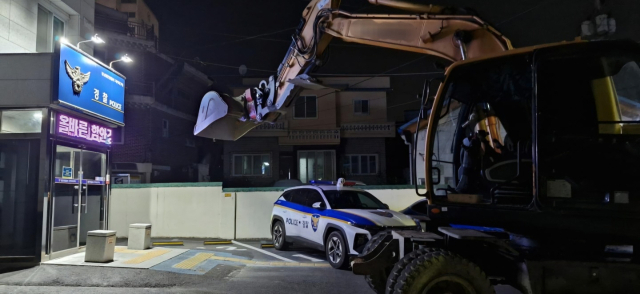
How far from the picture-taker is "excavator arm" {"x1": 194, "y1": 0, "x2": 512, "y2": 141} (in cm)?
557

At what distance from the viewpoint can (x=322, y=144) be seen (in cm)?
2497

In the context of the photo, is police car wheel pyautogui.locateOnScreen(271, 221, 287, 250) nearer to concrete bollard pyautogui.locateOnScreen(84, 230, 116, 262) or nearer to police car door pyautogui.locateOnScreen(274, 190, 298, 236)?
police car door pyautogui.locateOnScreen(274, 190, 298, 236)

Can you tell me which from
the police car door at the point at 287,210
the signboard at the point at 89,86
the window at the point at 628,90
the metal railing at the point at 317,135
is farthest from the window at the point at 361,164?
the window at the point at 628,90

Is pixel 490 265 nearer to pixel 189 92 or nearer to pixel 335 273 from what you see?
pixel 335 273

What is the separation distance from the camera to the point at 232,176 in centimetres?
2542

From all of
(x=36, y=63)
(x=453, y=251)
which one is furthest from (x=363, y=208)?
(x=36, y=63)

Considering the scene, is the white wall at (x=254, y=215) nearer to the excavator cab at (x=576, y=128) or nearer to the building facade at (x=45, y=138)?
the building facade at (x=45, y=138)

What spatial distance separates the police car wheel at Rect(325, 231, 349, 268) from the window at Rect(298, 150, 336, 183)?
1610 cm

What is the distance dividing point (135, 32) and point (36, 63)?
21.4 meters

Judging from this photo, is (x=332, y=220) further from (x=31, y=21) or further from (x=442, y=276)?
(x=31, y=21)

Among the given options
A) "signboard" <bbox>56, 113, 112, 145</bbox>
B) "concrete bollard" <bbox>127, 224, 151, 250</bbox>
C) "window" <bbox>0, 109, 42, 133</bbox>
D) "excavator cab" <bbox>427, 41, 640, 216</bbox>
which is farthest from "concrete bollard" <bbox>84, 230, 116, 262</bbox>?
"excavator cab" <bbox>427, 41, 640, 216</bbox>

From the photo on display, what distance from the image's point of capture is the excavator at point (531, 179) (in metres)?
3.94

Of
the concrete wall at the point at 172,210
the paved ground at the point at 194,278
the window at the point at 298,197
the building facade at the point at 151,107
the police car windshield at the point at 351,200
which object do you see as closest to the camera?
the paved ground at the point at 194,278

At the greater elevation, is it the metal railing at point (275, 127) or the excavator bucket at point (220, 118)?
the metal railing at point (275, 127)
